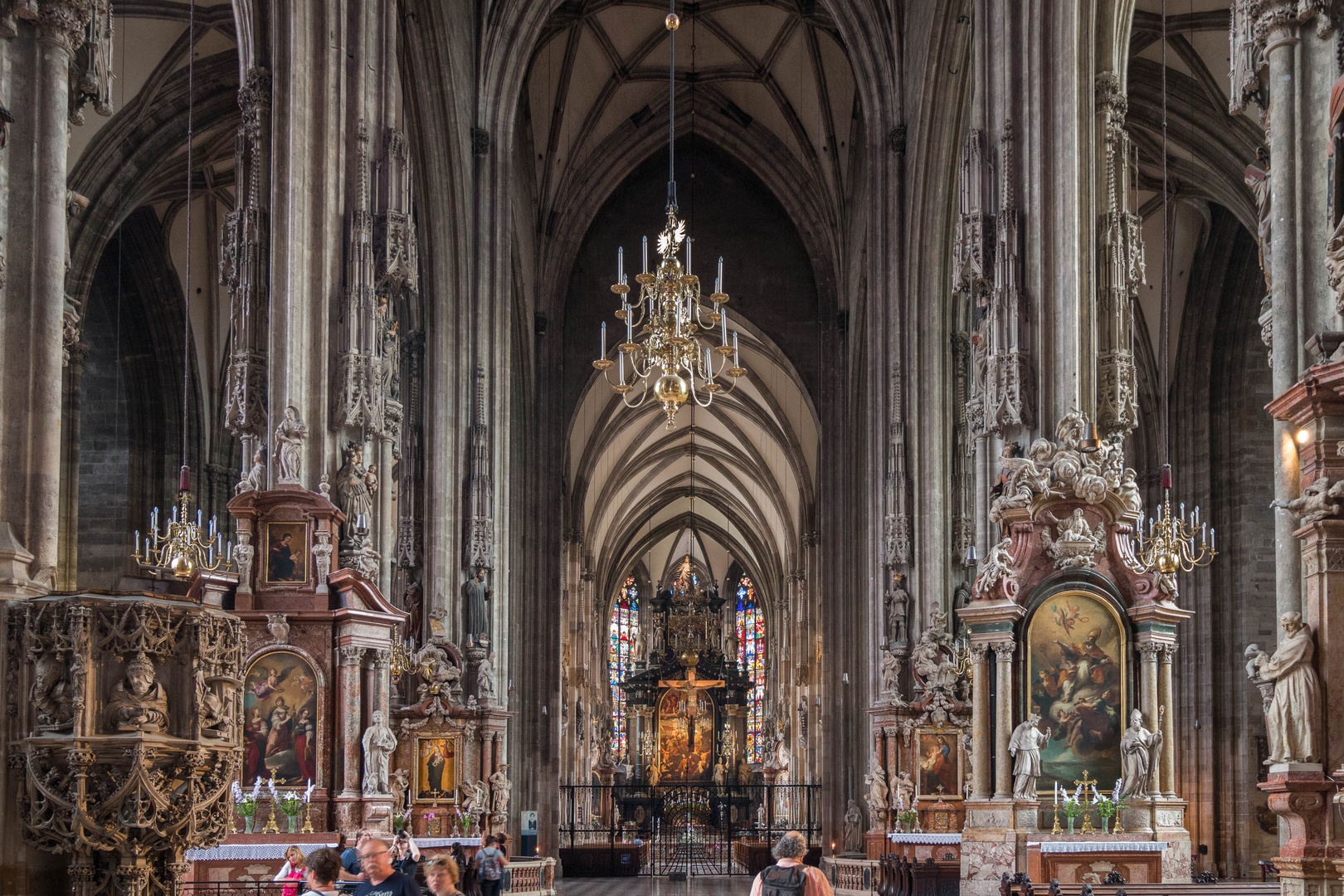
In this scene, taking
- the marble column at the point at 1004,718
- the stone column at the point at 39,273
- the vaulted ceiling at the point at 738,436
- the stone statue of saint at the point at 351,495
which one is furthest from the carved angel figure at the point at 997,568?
the vaulted ceiling at the point at 738,436

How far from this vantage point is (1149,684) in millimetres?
15031

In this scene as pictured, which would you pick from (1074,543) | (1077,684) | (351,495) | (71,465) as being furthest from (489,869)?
(71,465)

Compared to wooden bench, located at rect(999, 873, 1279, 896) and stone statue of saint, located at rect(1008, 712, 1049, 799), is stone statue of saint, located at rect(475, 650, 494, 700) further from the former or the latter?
wooden bench, located at rect(999, 873, 1279, 896)

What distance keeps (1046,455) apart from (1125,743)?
2.99 metres

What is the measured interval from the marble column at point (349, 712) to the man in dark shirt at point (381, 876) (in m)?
8.60

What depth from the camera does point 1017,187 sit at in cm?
1677

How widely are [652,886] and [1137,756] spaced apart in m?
14.2

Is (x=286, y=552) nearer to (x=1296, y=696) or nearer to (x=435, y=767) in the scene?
(x=435, y=767)

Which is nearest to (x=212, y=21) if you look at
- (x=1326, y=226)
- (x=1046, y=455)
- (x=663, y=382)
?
(x=663, y=382)

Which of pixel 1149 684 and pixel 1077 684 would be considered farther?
pixel 1077 684

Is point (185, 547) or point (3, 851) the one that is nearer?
point (3, 851)

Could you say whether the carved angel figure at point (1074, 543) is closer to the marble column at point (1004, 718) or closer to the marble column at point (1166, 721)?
the marble column at point (1004, 718)

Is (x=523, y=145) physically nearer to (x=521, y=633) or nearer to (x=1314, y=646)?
(x=521, y=633)

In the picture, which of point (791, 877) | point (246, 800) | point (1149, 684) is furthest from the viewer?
point (1149, 684)
